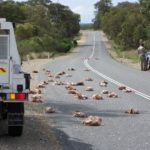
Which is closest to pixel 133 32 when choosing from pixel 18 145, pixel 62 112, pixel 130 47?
pixel 130 47

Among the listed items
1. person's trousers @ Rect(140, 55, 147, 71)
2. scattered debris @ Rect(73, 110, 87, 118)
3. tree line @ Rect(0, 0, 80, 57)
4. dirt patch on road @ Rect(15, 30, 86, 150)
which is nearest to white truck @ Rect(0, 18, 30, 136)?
dirt patch on road @ Rect(15, 30, 86, 150)

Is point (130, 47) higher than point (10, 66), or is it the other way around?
point (10, 66)

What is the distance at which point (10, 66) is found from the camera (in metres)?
9.97

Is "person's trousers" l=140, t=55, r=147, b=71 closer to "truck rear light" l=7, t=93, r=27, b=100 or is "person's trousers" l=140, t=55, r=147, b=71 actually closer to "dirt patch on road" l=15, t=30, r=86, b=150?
"dirt patch on road" l=15, t=30, r=86, b=150

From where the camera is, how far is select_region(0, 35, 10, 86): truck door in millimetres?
9844

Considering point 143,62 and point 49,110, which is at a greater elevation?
point 49,110

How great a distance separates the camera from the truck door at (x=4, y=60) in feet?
32.3

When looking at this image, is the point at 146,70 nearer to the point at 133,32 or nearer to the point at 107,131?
the point at 107,131

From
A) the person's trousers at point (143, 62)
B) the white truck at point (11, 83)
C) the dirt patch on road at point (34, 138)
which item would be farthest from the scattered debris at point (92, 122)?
the person's trousers at point (143, 62)

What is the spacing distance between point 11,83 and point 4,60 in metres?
0.53

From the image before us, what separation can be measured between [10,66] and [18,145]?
1356 mm

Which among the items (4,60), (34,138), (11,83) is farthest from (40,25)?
(11,83)

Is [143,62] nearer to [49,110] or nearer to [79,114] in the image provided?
[49,110]

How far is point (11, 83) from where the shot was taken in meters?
9.76
